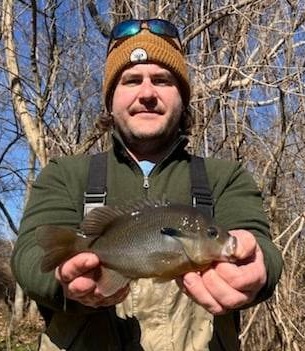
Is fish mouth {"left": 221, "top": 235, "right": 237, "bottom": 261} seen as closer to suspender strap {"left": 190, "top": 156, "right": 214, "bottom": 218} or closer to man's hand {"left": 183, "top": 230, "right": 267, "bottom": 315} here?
man's hand {"left": 183, "top": 230, "right": 267, "bottom": 315}

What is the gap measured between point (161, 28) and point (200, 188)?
0.89 meters

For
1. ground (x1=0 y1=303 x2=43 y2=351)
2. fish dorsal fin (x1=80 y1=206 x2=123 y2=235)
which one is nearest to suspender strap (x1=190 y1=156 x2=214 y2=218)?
fish dorsal fin (x1=80 y1=206 x2=123 y2=235)

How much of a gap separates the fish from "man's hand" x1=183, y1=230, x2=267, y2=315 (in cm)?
3

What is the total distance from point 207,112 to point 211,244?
385 cm

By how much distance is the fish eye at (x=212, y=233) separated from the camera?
1.85 meters

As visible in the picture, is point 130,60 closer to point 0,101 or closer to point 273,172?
point 273,172

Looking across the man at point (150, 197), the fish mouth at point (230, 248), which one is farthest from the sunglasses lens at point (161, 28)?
the fish mouth at point (230, 248)

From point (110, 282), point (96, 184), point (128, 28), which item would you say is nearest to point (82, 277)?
point (110, 282)

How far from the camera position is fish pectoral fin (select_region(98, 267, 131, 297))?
195 centimetres

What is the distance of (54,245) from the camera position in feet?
6.29

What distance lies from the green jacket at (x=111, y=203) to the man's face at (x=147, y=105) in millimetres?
81

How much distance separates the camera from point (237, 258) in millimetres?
1826

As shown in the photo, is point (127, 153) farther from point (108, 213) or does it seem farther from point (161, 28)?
point (161, 28)

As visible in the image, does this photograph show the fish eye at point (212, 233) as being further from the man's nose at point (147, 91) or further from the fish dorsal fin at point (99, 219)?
the man's nose at point (147, 91)
